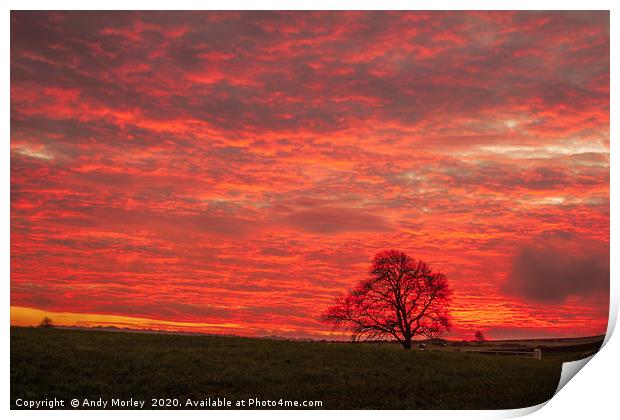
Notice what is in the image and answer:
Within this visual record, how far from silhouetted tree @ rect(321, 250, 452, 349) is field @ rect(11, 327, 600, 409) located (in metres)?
3.51

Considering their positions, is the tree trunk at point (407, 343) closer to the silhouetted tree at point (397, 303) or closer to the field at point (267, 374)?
the silhouetted tree at point (397, 303)

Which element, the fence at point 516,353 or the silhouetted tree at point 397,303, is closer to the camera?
the fence at point 516,353

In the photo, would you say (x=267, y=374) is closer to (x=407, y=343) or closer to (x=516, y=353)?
(x=516, y=353)

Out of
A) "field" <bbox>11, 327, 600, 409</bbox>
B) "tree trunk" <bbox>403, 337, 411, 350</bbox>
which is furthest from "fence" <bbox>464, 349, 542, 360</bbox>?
"tree trunk" <bbox>403, 337, 411, 350</bbox>

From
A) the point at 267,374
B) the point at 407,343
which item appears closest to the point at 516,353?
the point at 407,343

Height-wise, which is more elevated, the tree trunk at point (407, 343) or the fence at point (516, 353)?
the tree trunk at point (407, 343)

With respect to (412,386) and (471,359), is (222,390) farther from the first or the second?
(471,359)

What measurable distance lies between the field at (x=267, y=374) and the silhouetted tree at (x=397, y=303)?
3509 millimetres

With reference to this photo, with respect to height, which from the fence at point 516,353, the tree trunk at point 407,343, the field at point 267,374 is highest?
the tree trunk at point 407,343

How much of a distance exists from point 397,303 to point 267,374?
Answer: 452 inches

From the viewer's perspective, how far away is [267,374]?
21922 mm

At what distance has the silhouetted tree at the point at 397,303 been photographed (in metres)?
29.2

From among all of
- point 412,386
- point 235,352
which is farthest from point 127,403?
point 412,386

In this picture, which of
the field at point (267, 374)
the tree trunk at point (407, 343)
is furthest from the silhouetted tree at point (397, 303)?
the field at point (267, 374)
